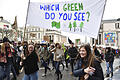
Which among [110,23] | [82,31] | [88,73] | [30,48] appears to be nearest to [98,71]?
[88,73]

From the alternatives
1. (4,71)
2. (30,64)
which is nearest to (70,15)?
(30,64)

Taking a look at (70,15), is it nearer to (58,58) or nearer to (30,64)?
(30,64)

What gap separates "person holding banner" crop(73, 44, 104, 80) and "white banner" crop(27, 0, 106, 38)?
80cm

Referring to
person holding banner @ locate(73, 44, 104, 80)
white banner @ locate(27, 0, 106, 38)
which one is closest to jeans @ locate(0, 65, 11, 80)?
white banner @ locate(27, 0, 106, 38)

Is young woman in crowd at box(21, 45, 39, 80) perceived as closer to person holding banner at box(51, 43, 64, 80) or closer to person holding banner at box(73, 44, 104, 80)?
person holding banner at box(73, 44, 104, 80)

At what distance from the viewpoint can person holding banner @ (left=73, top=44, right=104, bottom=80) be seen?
277 cm

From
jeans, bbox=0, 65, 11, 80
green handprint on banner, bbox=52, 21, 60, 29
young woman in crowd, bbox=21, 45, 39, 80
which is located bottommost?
jeans, bbox=0, 65, 11, 80

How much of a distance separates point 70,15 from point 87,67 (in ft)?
5.56

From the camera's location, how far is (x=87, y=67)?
9.43ft

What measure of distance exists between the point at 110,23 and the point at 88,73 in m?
75.7

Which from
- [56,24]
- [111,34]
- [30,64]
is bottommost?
[30,64]

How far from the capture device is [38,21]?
4848 millimetres

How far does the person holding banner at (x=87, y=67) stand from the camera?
2768 millimetres

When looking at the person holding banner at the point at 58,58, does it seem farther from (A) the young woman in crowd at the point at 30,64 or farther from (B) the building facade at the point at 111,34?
(B) the building facade at the point at 111,34
